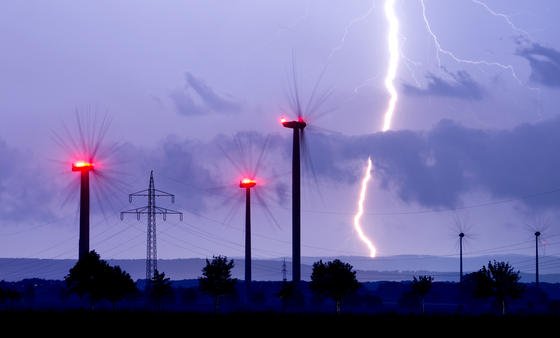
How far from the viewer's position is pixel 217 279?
126 m

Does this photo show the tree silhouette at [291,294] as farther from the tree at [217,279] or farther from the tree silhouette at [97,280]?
the tree silhouette at [97,280]

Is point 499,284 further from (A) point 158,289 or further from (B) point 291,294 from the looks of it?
(A) point 158,289

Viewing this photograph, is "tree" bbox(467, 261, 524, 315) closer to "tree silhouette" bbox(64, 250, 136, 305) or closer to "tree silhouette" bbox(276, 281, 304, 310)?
"tree silhouette" bbox(276, 281, 304, 310)

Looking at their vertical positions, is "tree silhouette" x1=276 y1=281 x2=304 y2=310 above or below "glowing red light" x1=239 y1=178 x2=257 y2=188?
below

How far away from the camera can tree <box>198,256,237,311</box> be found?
412 ft

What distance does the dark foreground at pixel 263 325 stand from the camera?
61.0 m

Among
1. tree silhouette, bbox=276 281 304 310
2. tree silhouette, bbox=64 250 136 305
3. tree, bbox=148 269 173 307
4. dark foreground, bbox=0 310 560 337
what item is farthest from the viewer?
tree, bbox=148 269 173 307

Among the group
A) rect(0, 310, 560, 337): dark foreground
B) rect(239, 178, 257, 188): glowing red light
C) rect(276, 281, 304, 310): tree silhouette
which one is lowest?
rect(0, 310, 560, 337): dark foreground

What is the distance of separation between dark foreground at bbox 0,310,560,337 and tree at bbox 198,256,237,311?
154 feet

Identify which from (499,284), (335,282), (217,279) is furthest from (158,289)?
(499,284)

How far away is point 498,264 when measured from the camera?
126 metres

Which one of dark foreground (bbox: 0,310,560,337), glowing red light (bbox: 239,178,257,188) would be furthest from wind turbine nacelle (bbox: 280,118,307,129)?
dark foreground (bbox: 0,310,560,337)

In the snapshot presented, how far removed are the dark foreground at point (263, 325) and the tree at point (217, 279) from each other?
46.8m

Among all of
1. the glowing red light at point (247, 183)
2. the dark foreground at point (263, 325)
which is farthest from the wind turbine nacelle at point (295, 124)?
the dark foreground at point (263, 325)
